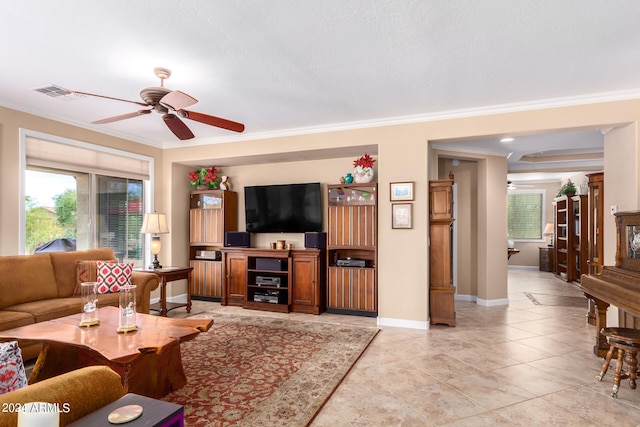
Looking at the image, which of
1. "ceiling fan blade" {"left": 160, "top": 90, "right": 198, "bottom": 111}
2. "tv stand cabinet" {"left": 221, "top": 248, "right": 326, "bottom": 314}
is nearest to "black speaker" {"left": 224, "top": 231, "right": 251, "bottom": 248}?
"tv stand cabinet" {"left": 221, "top": 248, "right": 326, "bottom": 314}

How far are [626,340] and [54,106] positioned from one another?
595 centimetres

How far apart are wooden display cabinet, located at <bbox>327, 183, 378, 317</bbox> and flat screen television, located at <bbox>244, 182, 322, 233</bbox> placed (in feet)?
1.43

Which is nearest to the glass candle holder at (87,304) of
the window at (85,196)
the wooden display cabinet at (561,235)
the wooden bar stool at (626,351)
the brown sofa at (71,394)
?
the brown sofa at (71,394)

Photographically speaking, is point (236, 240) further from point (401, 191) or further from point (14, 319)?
point (14, 319)

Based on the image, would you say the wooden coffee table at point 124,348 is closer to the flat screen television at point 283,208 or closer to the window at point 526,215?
the flat screen television at point 283,208

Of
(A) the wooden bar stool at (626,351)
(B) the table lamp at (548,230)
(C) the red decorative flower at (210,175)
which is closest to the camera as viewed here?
(A) the wooden bar stool at (626,351)

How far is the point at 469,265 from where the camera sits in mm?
6031

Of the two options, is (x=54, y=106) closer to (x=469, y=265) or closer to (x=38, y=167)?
(x=38, y=167)

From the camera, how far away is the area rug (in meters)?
2.41

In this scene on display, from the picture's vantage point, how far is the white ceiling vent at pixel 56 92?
3.46 m

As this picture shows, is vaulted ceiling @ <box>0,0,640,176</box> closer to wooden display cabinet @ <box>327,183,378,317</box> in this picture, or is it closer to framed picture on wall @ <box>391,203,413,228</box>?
framed picture on wall @ <box>391,203,413,228</box>

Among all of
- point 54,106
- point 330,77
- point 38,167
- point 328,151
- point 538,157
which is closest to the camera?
point 330,77

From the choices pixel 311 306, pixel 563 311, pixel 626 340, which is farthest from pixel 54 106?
pixel 563 311

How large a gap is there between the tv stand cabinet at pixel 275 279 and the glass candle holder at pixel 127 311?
268 cm
